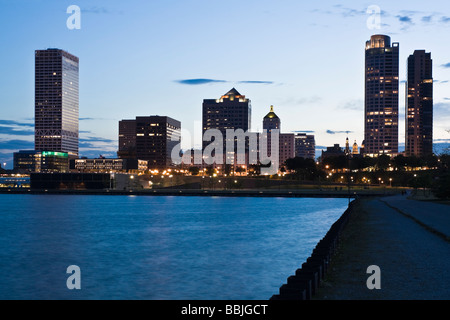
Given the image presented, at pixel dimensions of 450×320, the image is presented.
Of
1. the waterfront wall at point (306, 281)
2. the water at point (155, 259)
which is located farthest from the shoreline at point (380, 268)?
the water at point (155, 259)

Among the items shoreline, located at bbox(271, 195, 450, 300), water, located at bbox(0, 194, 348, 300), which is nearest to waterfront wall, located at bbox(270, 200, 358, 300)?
shoreline, located at bbox(271, 195, 450, 300)

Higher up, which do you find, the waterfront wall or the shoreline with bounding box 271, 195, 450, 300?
the waterfront wall

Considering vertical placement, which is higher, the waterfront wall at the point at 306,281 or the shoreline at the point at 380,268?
the waterfront wall at the point at 306,281

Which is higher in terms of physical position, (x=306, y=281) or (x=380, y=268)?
(x=306, y=281)

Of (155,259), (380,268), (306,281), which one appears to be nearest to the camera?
(306,281)

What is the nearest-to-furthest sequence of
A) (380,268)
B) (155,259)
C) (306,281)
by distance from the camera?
(306,281) < (380,268) < (155,259)

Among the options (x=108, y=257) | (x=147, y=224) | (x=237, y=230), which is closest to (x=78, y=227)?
(x=147, y=224)

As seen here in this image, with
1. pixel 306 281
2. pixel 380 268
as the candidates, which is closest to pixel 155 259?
pixel 380 268

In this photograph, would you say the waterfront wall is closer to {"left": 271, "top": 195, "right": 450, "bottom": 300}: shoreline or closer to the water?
{"left": 271, "top": 195, "right": 450, "bottom": 300}: shoreline

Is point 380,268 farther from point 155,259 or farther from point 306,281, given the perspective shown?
point 155,259

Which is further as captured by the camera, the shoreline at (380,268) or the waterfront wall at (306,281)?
the shoreline at (380,268)

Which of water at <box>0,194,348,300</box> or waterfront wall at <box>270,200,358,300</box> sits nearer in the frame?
waterfront wall at <box>270,200,358,300</box>

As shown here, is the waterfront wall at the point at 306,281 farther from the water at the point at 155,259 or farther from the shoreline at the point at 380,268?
the water at the point at 155,259
